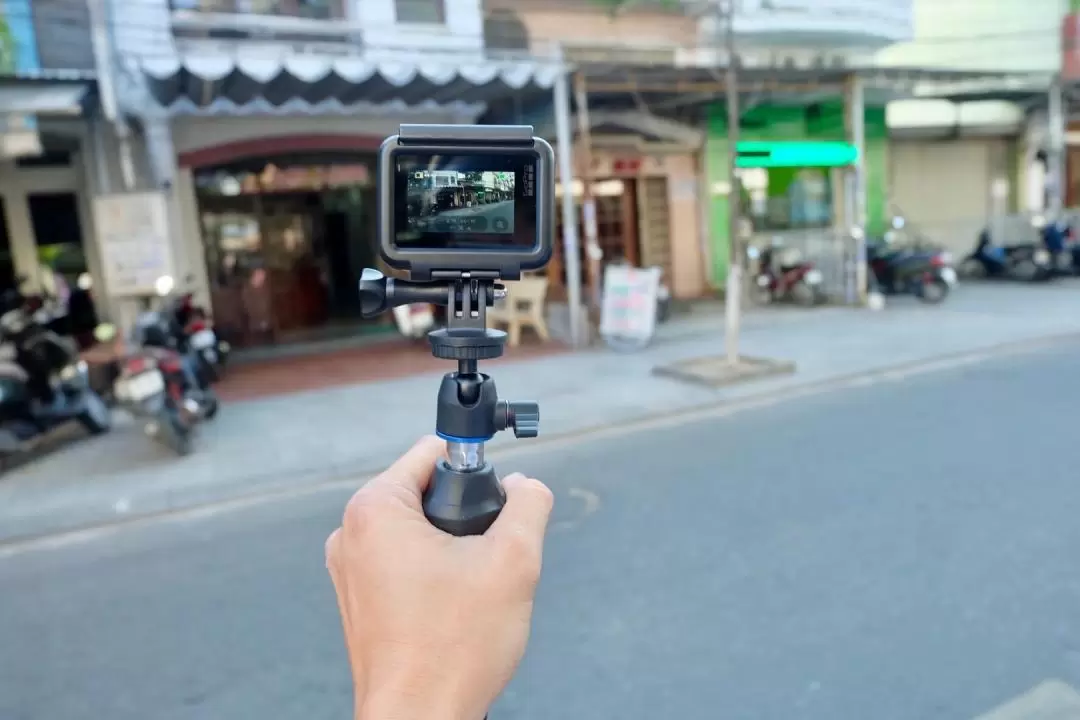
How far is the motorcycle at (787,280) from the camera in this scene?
40.9 ft

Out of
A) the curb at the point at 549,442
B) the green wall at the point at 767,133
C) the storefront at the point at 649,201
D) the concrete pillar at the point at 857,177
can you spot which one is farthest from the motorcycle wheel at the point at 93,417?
the green wall at the point at 767,133

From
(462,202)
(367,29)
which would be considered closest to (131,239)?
(367,29)

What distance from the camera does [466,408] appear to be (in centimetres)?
112

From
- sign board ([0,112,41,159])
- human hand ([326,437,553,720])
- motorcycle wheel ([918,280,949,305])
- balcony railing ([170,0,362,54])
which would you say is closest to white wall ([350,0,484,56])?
balcony railing ([170,0,362,54])

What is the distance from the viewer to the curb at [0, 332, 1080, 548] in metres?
5.12

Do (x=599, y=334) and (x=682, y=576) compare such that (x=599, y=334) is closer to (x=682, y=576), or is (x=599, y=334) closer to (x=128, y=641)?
(x=682, y=576)

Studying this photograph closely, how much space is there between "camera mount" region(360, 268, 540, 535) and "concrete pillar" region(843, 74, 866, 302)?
11.4 meters

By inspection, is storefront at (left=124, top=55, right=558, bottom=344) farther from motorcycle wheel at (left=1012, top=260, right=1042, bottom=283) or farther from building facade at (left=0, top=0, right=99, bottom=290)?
motorcycle wheel at (left=1012, top=260, right=1042, bottom=283)

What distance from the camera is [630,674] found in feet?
9.99

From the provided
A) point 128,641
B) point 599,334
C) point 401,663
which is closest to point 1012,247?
point 599,334

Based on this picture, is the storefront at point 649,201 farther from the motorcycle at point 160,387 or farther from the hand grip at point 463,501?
Answer: the hand grip at point 463,501

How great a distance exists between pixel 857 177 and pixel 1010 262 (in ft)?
15.5

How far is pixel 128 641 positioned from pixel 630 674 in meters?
2.08

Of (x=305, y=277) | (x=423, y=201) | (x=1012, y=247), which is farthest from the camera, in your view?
(x=1012, y=247)
